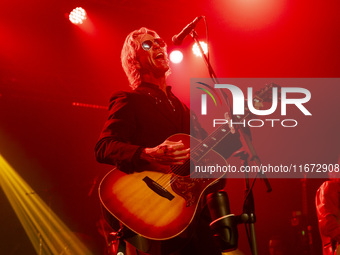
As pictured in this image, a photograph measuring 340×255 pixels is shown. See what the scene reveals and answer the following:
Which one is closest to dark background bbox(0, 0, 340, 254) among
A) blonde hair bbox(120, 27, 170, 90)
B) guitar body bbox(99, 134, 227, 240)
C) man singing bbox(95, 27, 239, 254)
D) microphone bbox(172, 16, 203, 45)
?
blonde hair bbox(120, 27, 170, 90)

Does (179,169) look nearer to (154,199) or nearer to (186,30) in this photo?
(154,199)

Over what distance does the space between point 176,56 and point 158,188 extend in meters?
4.00

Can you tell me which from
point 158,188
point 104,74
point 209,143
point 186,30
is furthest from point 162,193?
point 104,74

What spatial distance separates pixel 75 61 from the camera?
5.48 m

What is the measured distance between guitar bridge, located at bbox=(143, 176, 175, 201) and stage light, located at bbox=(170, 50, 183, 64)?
3888mm

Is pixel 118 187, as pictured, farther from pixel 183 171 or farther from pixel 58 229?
pixel 58 229

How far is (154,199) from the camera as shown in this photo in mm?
2000

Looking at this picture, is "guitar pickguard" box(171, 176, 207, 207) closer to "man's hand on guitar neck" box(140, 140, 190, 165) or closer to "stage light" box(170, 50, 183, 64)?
"man's hand on guitar neck" box(140, 140, 190, 165)

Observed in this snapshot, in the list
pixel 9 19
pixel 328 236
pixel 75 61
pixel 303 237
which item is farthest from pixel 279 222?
pixel 9 19

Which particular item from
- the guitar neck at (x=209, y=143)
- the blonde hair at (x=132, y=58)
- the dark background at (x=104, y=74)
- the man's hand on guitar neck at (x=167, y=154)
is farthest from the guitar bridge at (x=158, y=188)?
the dark background at (x=104, y=74)

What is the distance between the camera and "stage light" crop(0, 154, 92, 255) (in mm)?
5199

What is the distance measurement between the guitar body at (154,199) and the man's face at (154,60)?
0.90m

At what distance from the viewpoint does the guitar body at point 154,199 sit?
1.89 meters

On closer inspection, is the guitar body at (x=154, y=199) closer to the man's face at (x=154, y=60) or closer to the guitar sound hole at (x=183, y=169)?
the guitar sound hole at (x=183, y=169)
